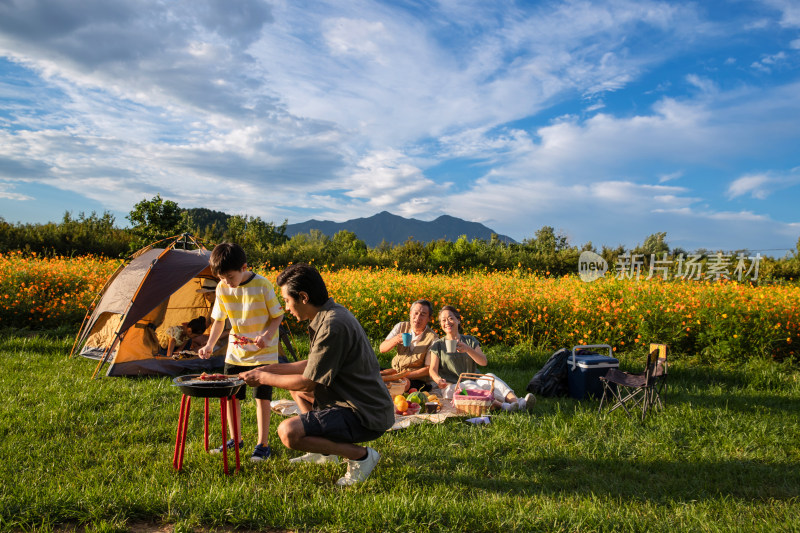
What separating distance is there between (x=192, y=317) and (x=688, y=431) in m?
7.59

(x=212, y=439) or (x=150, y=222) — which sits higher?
(x=150, y=222)

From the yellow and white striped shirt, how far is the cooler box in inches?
146

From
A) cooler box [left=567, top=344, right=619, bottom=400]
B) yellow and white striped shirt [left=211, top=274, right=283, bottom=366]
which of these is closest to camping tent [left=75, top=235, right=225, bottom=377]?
yellow and white striped shirt [left=211, top=274, right=283, bottom=366]

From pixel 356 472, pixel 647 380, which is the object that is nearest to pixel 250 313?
pixel 356 472

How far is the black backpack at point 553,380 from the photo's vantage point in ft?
20.1

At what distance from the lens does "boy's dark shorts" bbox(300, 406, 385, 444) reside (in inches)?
131

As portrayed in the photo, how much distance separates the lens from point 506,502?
3348 mm

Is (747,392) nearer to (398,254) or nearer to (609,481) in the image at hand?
(609,481)

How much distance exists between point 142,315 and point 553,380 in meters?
5.36

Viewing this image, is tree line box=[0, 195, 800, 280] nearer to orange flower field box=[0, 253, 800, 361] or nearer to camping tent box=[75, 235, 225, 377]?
orange flower field box=[0, 253, 800, 361]

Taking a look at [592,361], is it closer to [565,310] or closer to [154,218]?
[565,310]

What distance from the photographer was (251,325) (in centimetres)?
405

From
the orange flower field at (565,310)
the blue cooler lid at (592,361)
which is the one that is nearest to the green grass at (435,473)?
the blue cooler lid at (592,361)

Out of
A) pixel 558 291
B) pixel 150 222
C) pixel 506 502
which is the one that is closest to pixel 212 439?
pixel 506 502
